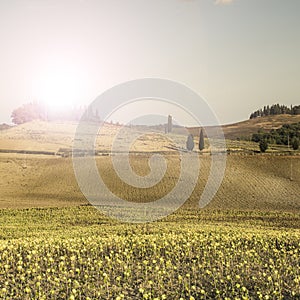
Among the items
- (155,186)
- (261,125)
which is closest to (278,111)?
(261,125)

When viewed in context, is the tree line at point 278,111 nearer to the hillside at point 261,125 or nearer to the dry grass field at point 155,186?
the hillside at point 261,125

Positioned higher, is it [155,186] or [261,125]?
[261,125]

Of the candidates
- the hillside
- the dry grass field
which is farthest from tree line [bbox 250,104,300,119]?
the dry grass field

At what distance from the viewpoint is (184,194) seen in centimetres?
4256

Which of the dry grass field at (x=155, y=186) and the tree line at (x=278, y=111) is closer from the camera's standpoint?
the dry grass field at (x=155, y=186)

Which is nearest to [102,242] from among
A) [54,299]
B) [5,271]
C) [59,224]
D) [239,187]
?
[5,271]

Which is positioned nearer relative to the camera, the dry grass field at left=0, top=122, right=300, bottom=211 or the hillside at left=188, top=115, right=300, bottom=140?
the dry grass field at left=0, top=122, right=300, bottom=211

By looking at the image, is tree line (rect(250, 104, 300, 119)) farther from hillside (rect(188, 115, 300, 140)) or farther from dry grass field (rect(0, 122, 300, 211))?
dry grass field (rect(0, 122, 300, 211))

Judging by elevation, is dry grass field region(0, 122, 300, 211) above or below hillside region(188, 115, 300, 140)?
below

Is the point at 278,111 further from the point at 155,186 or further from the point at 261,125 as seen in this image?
the point at 155,186

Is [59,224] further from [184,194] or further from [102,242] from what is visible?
[184,194]

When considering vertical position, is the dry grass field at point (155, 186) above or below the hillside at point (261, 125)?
below

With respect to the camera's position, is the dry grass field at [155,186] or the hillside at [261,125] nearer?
the dry grass field at [155,186]

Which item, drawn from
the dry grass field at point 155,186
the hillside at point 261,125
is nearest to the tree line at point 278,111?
the hillside at point 261,125
